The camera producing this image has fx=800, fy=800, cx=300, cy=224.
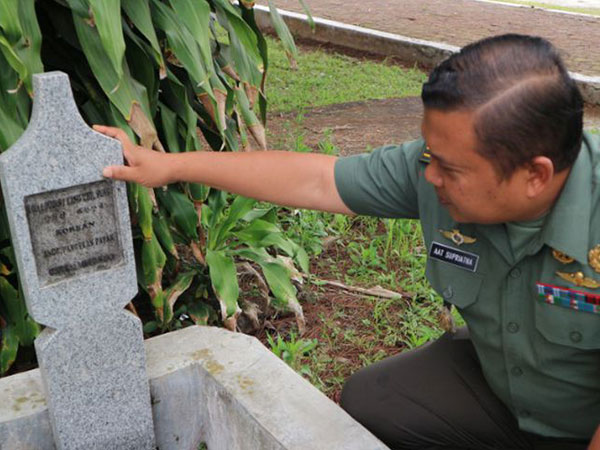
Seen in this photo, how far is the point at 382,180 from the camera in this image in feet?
6.42

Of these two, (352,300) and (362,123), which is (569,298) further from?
(362,123)

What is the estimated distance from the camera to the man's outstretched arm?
185cm

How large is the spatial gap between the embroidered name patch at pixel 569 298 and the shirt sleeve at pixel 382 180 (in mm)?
410

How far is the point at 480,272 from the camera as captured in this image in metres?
1.82

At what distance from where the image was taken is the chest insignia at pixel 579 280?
5.32 feet

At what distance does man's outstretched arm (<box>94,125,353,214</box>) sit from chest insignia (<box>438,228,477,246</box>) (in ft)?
0.95

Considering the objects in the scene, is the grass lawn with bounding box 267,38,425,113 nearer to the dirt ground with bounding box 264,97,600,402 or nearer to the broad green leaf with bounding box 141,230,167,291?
the dirt ground with bounding box 264,97,600,402

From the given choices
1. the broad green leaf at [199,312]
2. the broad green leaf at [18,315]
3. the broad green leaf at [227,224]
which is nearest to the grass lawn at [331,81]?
the broad green leaf at [227,224]

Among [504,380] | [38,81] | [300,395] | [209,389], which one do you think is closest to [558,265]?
[504,380]

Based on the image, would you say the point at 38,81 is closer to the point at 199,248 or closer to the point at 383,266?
the point at 199,248

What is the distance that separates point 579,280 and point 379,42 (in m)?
5.96

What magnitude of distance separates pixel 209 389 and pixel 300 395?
0.90 ft

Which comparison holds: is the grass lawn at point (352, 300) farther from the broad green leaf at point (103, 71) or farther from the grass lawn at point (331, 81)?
the grass lawn at point (331, 81)

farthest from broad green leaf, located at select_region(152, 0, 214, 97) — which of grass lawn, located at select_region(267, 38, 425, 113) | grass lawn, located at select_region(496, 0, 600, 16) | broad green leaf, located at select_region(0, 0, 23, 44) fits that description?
grass lawn, located at select_region(496, 0, 600, 16)
